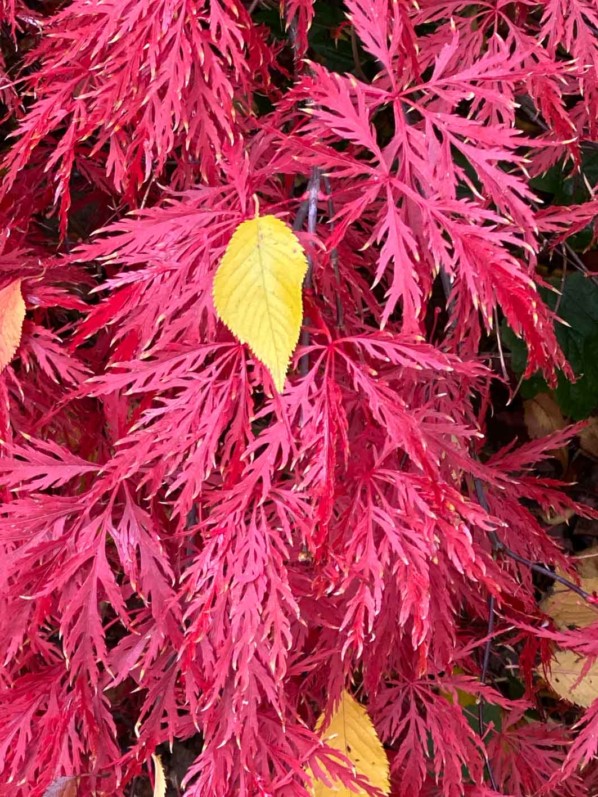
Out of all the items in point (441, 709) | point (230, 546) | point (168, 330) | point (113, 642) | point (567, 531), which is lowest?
point (567, 531)

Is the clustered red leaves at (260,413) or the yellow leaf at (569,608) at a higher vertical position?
the clustered red leaves at (260,413)

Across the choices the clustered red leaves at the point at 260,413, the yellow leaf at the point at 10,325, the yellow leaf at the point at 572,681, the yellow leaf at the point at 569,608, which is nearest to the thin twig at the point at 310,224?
the clustered red leaves at the point at 260,413

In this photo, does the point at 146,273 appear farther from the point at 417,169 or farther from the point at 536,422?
the point at 536,422

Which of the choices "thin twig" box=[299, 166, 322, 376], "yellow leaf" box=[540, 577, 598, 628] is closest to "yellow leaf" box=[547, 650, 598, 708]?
"yellow leaf" box=[540, 577, 598, 628]

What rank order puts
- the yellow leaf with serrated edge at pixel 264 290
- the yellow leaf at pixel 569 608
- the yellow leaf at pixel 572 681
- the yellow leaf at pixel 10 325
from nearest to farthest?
the yellow leaf with serrated edge at pixel 264 290 → the yellow leaf at pixel 10 325 → the yellow leaf at pixel 572 681 → the yellow leaf at pixel 569 608

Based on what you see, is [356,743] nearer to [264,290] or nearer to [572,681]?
[264,290]

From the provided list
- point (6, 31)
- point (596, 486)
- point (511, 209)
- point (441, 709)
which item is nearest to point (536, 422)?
point (596, 486)

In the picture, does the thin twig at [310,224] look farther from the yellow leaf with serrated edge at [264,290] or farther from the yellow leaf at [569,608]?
the yellow leaf at [569,608]
